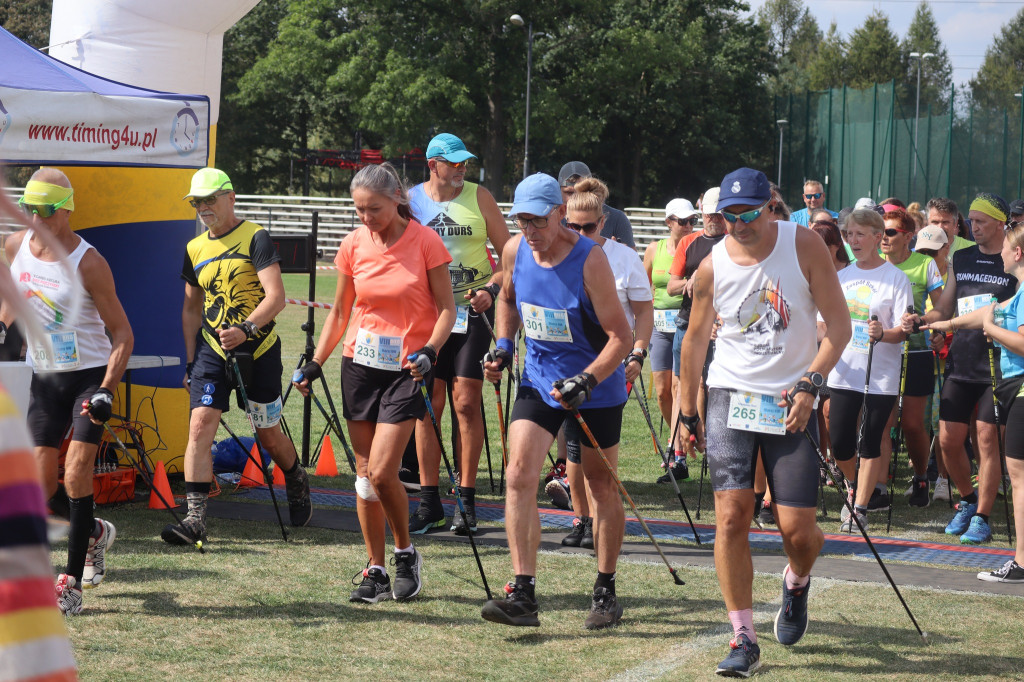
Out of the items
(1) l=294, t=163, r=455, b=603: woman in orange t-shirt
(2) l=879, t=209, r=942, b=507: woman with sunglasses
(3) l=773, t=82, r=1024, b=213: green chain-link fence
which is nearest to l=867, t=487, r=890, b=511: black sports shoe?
(2) l=879, t=209, r=942, b=507: woman with sunglasses

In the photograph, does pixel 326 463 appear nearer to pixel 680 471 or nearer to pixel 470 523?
pixel 470 523

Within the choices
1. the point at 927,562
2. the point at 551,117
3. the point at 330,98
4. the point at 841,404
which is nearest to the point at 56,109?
the point at 841,404

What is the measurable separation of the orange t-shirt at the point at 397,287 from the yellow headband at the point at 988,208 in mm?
3746

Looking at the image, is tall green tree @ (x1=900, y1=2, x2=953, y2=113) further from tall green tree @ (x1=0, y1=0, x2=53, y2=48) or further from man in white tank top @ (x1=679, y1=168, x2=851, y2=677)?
man in white tank top @ (x1=679, y1=168, x2=851, y2=677)

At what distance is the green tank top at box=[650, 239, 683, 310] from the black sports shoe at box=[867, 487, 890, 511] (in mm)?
2236

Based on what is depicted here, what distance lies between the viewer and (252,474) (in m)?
8.41

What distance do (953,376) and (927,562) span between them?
60.8 inches

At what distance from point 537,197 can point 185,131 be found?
2.90 meters

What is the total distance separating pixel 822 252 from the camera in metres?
4.55

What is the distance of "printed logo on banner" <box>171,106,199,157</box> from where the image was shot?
22.6 feet

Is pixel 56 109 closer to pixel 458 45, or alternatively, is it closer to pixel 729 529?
pixel 729 529

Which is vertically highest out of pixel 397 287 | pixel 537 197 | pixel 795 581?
pixel 537 197

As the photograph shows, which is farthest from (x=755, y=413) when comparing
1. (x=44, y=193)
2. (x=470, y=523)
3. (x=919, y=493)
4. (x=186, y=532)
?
(x=919, y=493)

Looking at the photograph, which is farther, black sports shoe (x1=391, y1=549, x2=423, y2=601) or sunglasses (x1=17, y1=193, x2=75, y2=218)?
black sports shoe (x1=391, y1=549, x2=423, y2=601)
